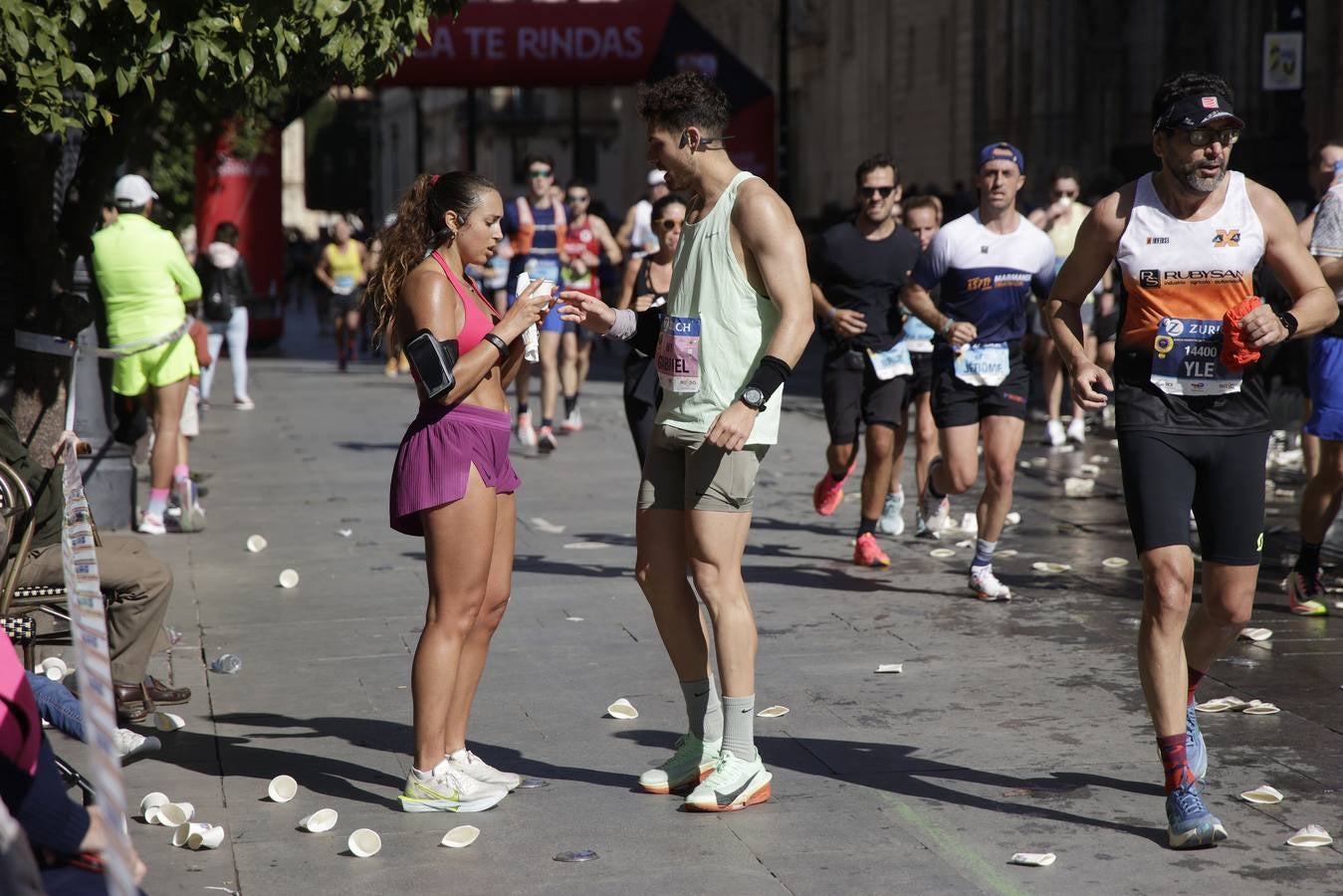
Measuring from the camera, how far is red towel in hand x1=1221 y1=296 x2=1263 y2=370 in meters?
4.80

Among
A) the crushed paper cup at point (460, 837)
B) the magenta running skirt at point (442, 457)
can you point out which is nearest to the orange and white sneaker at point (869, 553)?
the magenta running skirt at point (442, 457)

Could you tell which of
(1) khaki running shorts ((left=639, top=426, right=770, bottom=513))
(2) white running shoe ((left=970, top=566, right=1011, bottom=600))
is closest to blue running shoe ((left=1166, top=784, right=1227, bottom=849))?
(1) khaki running shorts ((left=639, top=426, right=770, bottom=513))

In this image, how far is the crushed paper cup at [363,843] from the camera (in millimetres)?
4668

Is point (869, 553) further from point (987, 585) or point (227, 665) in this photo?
point (227, 665)

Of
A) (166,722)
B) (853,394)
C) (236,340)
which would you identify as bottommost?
(166,722)

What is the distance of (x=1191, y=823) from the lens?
4.62m

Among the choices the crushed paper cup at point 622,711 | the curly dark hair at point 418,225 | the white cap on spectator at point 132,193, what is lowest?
the crushed paper cup at point 622,711

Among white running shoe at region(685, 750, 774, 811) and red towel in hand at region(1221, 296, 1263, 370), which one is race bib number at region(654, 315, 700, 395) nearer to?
white running shoe at region(685, 750, 774, 811)

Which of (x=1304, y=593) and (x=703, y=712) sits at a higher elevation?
(x=703, y=712)

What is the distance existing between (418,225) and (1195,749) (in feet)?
8.25

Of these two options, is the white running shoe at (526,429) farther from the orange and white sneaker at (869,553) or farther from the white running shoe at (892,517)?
the orange and white sneaker at (869,553)

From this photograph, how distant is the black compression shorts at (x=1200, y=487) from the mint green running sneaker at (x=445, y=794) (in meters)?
1.87

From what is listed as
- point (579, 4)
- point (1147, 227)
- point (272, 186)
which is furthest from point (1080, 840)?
point (272, 186)

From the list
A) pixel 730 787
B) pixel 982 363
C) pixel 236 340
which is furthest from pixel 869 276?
pixel 236 340
